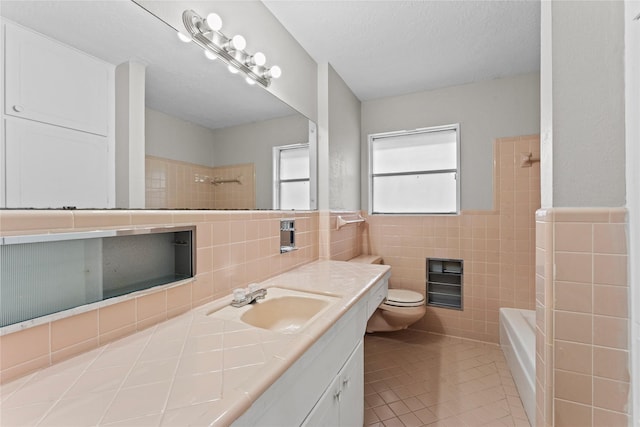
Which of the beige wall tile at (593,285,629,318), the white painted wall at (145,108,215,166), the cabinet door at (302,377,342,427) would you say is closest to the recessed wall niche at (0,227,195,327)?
the white painted wall at (145,108,215,166)

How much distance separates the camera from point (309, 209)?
205 cm

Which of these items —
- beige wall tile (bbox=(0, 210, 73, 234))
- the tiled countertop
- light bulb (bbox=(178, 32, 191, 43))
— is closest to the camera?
the tiled countertop

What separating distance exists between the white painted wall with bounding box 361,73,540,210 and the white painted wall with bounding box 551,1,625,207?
1662mm

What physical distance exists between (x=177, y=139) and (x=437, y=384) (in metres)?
2.22

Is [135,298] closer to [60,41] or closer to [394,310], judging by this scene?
[60,41]

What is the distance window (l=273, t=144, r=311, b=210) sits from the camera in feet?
5.54

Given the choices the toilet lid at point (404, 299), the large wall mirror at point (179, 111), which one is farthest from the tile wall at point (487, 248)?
the large wall mirror at point (179, 111)

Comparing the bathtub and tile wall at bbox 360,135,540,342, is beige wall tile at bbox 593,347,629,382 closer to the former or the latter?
the bathtub

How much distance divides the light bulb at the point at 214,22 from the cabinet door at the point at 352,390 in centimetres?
158

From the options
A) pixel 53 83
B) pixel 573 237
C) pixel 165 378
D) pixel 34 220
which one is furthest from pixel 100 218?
pixel 573 237

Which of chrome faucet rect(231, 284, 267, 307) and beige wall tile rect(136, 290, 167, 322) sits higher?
beige wall tile rect(136, 290, 167, 322)

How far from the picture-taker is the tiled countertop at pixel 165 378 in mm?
491

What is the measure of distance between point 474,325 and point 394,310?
863 millimetres

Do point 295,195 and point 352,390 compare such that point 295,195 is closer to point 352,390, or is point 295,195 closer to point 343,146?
point 343,146
